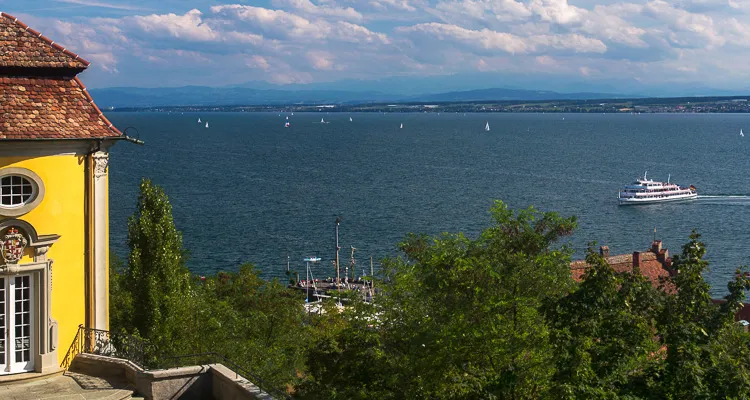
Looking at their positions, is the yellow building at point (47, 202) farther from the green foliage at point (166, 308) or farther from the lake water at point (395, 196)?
the lake water at point (395, 196)

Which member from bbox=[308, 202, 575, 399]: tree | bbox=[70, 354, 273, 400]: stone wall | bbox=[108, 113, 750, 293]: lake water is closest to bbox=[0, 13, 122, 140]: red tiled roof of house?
bbox=[70, 354, 273, 400]: stone wall

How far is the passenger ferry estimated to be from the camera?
334 ft

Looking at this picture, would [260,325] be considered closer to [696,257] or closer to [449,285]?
[449,285]

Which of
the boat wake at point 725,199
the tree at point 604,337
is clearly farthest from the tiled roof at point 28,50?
the boat wake at point 725,199

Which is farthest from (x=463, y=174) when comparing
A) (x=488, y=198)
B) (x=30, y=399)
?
(x=30, y=399)

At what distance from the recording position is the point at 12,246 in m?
15.6

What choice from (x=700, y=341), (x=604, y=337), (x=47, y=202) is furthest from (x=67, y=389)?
(x=700, y=341)

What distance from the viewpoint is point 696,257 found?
1416 cm

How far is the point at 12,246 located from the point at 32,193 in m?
0.97

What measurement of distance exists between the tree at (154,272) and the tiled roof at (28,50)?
147 inches

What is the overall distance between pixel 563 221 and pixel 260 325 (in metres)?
11.2

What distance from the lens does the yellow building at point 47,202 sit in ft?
51.4

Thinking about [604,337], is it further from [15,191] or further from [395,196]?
[395,196]

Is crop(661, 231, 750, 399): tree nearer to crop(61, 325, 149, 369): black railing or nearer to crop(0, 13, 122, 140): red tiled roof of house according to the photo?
crop(61, 325, 149, 369): black railing
